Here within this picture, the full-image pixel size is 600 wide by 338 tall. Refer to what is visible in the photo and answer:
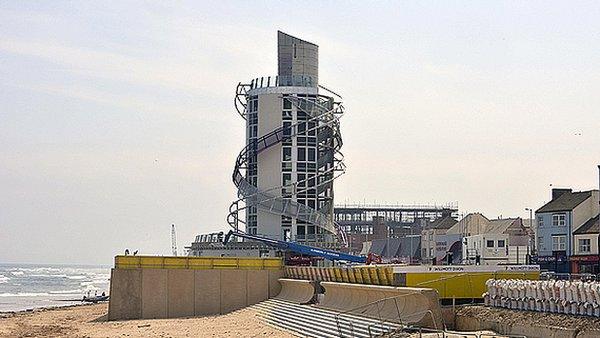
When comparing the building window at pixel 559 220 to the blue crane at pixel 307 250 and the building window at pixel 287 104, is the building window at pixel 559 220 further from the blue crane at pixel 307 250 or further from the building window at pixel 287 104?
the building window at pixel 287 104

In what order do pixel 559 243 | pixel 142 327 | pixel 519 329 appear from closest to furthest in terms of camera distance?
pixel 519 329
pixel 142 327
pixel 559 243

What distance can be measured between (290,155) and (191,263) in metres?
28.5

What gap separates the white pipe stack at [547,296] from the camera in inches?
1058

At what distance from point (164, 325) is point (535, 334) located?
24.5 metres

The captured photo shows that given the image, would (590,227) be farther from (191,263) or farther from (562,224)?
(191,263)

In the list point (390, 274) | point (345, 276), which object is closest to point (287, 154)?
point (345, 276)

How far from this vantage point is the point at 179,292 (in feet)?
179

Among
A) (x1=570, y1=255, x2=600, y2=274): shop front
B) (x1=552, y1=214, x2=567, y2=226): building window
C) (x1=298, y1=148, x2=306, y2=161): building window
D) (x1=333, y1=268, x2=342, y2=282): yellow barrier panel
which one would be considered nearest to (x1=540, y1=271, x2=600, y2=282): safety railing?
(x1=333, y1=268, x2=342, y2=282): yellow barrier panel

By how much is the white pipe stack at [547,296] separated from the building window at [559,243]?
4304 cm

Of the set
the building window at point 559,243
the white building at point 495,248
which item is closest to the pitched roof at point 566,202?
the building window at point 559,243

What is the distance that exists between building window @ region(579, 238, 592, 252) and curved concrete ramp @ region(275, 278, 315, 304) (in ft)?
83.0

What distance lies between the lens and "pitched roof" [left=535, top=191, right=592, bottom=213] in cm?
7450

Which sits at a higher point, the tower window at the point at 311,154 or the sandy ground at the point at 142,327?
the tower window at the point at 311,154

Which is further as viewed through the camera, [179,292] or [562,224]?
[562,224]
